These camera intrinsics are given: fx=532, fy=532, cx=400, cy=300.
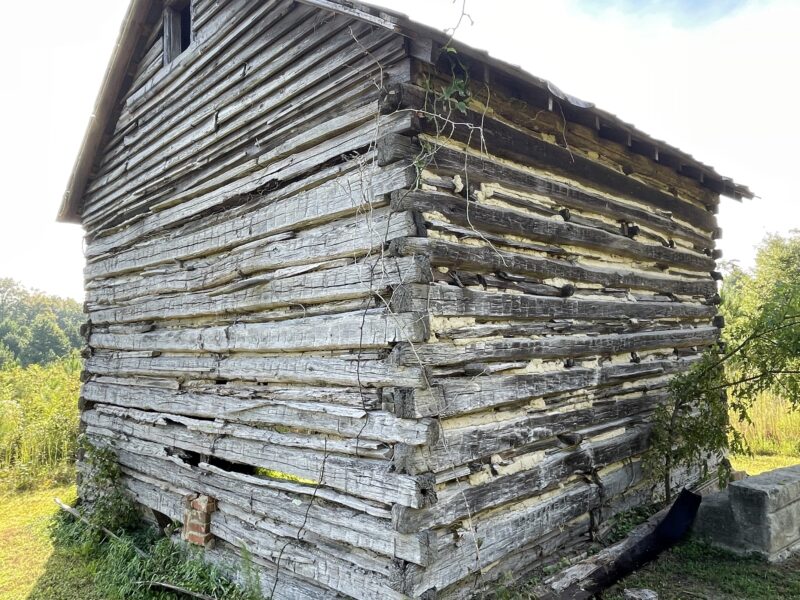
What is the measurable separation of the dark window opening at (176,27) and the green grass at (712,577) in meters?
8.01

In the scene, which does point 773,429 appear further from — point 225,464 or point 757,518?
point 225,464

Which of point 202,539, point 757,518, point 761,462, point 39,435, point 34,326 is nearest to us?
point 757,518

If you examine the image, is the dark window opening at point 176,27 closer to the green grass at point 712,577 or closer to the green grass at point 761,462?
the green grass at point 712,577

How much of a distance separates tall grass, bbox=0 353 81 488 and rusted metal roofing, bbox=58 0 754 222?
4.82 meters

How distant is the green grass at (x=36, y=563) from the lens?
18.5ft

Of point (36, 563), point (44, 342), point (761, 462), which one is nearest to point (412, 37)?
point (36, 563)

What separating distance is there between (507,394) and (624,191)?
10.3ft

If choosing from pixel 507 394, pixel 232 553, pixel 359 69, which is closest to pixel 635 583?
pixel 507 394

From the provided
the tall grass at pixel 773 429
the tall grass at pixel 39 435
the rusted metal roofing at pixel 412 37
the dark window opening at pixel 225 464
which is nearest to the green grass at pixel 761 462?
the tall grass at pixel 773 429

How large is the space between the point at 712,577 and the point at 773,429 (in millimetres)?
7478

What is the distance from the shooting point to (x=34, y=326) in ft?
118

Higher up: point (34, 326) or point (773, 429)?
point (34, 326)

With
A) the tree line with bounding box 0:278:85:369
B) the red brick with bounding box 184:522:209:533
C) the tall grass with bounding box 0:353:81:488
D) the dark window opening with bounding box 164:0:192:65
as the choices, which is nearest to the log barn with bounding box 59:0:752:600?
the red brick with bounding box 184:522:209:533

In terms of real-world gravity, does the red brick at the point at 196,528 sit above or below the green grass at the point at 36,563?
above
